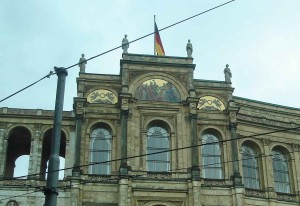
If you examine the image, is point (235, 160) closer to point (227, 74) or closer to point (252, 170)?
point (252, 170)

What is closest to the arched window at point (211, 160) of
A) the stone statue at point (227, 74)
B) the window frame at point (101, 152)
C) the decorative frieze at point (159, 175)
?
the decorative frieze at point (159, 175)

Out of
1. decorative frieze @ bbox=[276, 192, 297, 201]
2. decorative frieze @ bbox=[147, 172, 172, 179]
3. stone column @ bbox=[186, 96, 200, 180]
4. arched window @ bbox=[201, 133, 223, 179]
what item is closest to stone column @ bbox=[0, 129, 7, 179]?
decorative frieze @ bbox=[147, 172, 172, 179]

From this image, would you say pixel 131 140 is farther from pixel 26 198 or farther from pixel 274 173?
pixel 274 173

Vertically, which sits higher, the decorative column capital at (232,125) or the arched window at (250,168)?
the decorative column capital at (232,125)

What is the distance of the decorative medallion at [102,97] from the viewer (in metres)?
40.0

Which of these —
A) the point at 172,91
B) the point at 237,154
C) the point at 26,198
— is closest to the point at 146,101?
the point at 172,91

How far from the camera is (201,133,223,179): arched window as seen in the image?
39031 millimetres

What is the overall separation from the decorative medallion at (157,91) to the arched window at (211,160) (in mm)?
3903

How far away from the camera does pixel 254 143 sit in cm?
4209

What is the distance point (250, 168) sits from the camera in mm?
41344

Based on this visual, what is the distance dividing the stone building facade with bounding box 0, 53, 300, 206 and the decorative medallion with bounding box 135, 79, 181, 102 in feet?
0.25

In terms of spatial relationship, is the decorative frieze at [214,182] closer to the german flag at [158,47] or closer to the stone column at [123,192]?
the stone column at [123,192]

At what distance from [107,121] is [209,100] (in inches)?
319

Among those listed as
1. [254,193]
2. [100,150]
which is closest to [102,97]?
[100,150]
